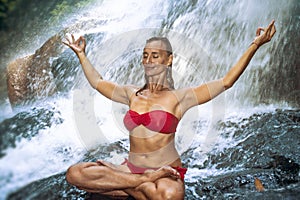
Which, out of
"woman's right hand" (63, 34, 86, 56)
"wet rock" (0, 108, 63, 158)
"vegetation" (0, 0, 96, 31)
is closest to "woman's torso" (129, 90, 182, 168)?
"woman's right hand" (63, 34, 86, 56)

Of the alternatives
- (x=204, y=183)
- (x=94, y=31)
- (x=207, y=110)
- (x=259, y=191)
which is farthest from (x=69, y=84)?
(x=259, y=191)

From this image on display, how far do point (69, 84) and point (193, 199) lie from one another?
3.03 m

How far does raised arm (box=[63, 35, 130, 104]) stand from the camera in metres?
3.18

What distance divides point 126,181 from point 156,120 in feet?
1.79

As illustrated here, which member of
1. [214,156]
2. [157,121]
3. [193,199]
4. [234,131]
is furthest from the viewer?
[234,131]

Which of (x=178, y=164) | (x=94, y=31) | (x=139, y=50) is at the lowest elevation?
(x=178, y=164)

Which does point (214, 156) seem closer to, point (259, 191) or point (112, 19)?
point (259, 191)

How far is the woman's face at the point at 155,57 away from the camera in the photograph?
9.90ft

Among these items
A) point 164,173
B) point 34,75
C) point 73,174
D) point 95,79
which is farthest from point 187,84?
point 73,174

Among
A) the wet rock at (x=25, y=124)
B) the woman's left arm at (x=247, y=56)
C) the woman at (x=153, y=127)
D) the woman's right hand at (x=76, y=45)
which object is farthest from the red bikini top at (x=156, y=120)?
the wet rock at (x=25, y=124)

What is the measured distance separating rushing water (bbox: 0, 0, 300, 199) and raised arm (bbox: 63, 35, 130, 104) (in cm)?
127

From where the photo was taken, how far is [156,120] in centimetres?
294

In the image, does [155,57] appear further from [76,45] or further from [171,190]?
[171,190]

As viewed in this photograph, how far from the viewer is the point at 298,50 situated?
618cm
